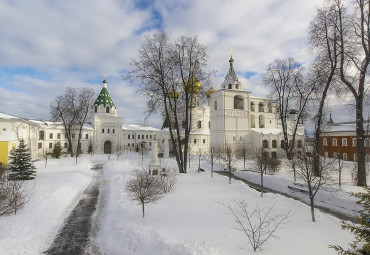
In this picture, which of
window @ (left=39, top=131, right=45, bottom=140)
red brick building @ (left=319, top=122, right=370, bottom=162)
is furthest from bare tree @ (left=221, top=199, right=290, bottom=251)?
window @ (left=39, top=131, right=45, bottom=140)

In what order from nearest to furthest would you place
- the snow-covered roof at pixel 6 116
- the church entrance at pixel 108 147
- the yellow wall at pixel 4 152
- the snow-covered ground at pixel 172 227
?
the snow-covered ground at pixel 172 227 < the yellow wall at pixel 4 152 < the snow-covered roof at pixel 6 116 < the church entrance at pixel 108 147

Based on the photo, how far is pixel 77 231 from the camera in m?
9.20

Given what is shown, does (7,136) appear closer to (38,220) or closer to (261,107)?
(38,220)

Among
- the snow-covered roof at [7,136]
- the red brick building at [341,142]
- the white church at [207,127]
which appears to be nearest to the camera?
the snow-covered roof at [7,136]

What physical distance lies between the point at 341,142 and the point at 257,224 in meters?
28.0

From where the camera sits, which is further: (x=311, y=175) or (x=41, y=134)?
(x=41, y=134)

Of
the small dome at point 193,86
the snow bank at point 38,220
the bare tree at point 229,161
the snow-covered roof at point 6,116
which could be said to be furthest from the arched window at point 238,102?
the snow-covered roof at point 6,116

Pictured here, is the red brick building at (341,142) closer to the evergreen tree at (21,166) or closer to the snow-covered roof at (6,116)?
the evergreen tree at (21,166)

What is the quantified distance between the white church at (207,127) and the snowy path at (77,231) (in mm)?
20517

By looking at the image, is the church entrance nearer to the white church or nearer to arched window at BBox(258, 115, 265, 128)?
the white church

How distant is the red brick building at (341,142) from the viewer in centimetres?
2875

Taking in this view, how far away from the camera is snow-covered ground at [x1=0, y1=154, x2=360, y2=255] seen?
6898 millimetres

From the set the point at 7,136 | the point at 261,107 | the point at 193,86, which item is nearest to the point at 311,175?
the point at 193,86

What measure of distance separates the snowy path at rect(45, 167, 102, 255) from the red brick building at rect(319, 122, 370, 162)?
88.1ft
